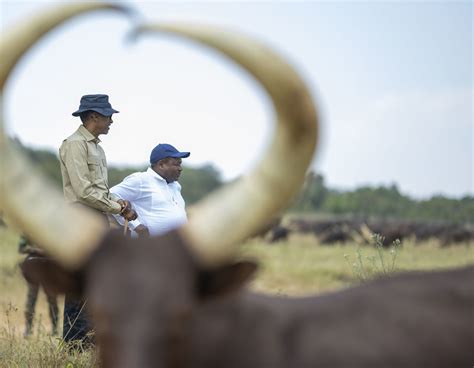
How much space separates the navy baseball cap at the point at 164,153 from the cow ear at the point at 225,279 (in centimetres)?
461

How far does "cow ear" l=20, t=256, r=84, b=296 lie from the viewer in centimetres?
367

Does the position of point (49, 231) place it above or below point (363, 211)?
above

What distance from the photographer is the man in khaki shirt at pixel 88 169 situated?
722cm

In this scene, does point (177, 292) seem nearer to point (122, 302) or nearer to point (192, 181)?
point (122, 302)

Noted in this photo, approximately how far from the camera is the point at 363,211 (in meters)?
88.6

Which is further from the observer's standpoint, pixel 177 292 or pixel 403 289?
pixel 403 289

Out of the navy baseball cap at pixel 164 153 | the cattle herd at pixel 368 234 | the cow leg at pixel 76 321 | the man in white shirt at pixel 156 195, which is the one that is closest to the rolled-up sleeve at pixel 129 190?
the man in white shirt at pixel 156 195

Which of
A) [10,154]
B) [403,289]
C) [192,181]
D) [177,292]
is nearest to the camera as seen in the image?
[177,292]

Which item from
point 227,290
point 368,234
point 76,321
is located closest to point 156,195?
point 76,321

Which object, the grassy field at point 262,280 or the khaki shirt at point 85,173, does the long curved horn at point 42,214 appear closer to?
the grassy field at point 262,280

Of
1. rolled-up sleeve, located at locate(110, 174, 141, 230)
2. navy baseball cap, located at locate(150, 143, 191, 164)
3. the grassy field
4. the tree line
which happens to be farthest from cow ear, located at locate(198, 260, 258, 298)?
the tree line

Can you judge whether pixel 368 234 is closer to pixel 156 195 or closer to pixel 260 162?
pixel 156 195

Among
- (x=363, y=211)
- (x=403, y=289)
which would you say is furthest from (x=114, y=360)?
(x=363, y=211)

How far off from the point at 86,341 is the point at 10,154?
424 cm
